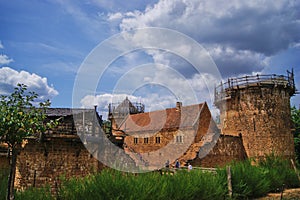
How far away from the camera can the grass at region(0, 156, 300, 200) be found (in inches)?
330

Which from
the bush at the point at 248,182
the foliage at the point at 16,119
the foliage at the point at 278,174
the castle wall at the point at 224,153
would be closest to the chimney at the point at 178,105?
the castle wall at the point at 224,153

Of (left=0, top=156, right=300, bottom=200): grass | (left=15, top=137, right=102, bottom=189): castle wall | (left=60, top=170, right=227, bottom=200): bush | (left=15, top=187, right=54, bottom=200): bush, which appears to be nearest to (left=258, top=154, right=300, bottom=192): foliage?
(left=0, top=156, right=300, bottom=200): grass

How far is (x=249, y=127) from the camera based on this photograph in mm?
27812

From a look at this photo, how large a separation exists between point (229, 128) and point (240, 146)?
89.1 inches

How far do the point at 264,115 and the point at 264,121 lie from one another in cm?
59

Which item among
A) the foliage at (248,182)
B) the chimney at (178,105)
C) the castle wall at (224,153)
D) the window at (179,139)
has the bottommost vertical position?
the foliage at (248,182)

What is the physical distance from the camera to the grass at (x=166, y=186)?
8375mm

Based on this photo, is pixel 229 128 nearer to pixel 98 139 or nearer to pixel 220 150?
pixel 220 150

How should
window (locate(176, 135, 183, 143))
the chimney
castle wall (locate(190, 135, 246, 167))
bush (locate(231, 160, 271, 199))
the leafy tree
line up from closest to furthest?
bush (locate(231, 160, 271, 199)) < castle wall (locate(190, 135, 246, 167)) < window (locate(176, 135, 183, 143)) < the leafy tree < the chimney

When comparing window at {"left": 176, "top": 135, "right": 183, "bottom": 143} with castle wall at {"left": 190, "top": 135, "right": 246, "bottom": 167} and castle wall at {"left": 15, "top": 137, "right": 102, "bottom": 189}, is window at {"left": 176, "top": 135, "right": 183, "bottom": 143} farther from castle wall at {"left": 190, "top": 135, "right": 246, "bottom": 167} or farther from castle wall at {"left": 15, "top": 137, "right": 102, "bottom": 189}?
castle wall at {"left": 15, "top": 137, "right": 102, "bottom": 189}

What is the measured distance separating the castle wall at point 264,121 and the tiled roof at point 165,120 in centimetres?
486

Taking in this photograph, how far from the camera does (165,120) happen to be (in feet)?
112

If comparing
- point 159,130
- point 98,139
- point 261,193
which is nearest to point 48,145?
point 98,139

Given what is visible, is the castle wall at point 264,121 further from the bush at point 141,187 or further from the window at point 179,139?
the bush at point 141,187
